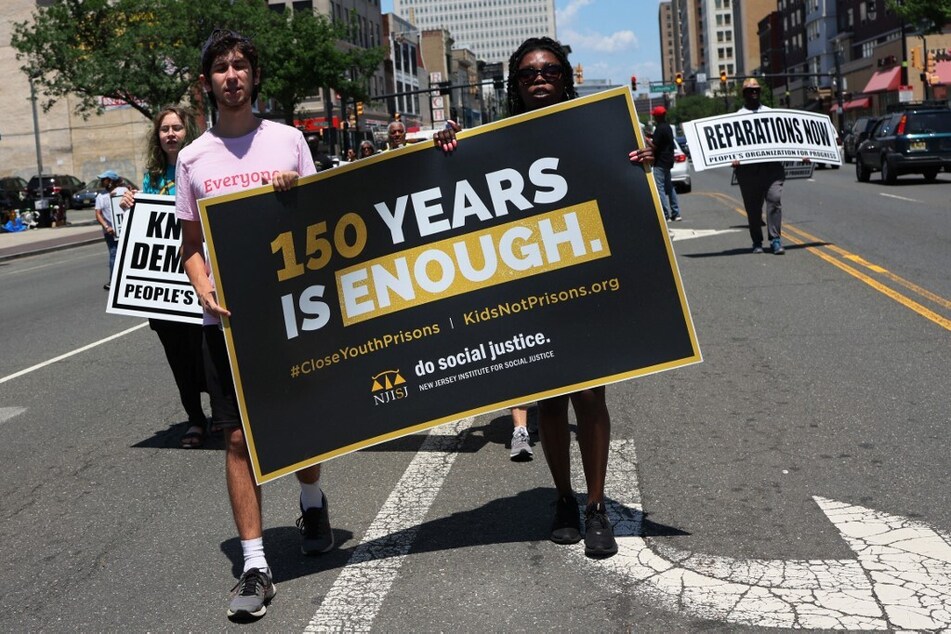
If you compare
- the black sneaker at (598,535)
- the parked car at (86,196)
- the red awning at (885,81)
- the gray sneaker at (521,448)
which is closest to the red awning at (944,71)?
the red awning at (885,81)

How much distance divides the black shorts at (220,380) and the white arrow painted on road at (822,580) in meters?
1.41

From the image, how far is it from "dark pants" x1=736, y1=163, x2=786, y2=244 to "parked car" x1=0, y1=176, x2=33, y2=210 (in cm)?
3274

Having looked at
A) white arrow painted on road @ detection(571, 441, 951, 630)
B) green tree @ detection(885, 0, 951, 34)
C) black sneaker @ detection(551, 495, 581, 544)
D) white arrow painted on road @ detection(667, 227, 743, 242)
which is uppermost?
green tree @ detection(885, 0, 951, 34)

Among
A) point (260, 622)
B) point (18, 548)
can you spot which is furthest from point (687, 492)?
point (18, 548)

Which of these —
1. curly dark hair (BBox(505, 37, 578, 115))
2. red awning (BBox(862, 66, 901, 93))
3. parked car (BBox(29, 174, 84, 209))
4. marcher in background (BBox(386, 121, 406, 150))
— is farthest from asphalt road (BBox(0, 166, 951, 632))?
red awning (BBox(862, 66, 901, 93))

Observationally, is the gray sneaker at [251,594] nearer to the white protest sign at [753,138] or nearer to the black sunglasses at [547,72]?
the black sunglasses at [547,72]

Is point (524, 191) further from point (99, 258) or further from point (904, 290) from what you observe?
point (99, 258)

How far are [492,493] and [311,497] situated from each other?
106 cm

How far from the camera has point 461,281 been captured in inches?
184

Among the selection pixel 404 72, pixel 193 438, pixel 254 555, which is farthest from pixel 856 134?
pixel 404 72

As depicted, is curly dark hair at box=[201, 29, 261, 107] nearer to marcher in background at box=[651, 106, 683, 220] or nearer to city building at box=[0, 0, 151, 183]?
marcher in background at box=[651, 106, 683, 220]

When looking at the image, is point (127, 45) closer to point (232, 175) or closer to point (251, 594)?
point (232, 175)

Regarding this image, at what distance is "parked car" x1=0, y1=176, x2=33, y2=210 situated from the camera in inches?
1666

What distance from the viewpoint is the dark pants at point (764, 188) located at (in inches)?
571
